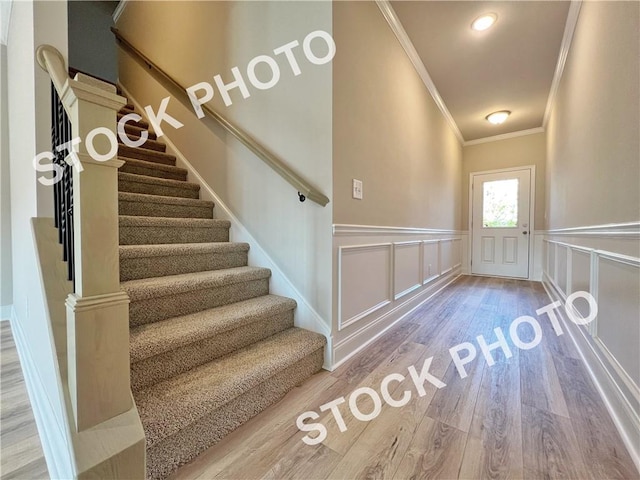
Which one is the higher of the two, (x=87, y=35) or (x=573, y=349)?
(x=87, y=35)

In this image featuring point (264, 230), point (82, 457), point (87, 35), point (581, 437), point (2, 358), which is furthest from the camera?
point (87, 35)

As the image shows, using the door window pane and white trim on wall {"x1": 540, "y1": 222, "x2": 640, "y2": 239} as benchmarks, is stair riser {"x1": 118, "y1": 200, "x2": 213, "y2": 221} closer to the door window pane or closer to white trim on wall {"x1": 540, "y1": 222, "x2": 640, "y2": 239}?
white trim on wall {"x1": 540, "y1": 222, "x2": 640, "y2": 239}

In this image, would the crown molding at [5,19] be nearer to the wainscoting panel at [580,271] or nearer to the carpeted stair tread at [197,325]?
the carpeted stair tread at [197,325]

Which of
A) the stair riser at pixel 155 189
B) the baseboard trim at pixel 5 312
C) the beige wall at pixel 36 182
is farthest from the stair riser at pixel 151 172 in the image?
Answer: the baseboard trim at pixel 5 312

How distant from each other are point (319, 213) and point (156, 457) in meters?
1.28

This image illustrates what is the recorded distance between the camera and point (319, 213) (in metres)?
1.68

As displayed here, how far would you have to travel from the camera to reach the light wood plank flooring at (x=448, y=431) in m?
0.98

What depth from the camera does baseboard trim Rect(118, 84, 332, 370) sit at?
171 cm

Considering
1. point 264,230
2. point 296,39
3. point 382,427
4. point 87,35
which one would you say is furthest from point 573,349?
point 87,35

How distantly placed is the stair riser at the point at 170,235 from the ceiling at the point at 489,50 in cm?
226

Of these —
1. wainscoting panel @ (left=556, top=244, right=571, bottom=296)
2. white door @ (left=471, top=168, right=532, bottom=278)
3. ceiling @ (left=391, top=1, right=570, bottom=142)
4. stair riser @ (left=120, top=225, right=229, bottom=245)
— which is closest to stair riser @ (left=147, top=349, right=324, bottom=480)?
stair riser @ (left=120, top=225, right=229, bottom=245)

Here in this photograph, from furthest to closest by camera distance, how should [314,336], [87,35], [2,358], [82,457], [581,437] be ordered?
[87,35]
[2,358]
[314,336]
[581,437]
[82,457]

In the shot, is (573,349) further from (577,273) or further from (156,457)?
(156,457)

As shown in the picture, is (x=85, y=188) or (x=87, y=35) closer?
(x=85, y=188)
